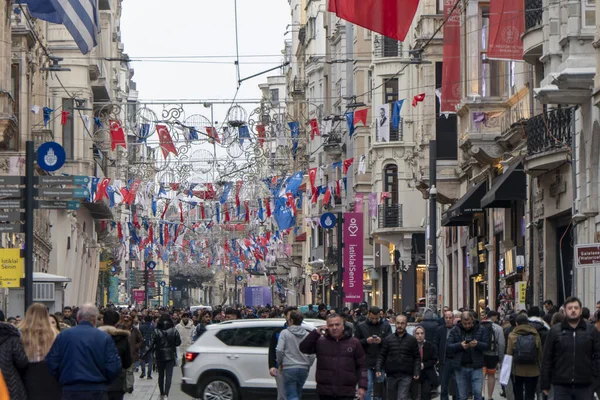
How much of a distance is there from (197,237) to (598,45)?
8393 centimetres

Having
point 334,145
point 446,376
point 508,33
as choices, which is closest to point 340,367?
point 446,376

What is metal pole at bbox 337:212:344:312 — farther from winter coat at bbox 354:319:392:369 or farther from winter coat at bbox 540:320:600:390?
winter coat at bbox 540:320:600:390

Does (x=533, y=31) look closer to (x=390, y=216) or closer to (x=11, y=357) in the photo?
(x=11, y=357)

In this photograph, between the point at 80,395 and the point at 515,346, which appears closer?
the point at 80,395

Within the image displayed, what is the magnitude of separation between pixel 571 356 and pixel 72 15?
9722 mm

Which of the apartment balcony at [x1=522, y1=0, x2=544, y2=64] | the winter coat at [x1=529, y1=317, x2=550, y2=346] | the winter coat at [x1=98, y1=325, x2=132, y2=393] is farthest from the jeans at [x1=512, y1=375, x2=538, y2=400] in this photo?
the apartment balcony at [x1=522, y1=0, x2=544, y2=64]

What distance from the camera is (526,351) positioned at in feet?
66.4

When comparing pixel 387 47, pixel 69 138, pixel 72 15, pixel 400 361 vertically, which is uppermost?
pixel 387 47

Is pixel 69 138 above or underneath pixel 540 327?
above

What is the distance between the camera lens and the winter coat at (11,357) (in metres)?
12.7

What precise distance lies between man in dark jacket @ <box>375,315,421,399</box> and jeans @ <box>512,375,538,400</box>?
1787 mm

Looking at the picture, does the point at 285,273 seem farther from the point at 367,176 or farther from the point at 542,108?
the point at 542,108

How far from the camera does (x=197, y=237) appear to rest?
108125 millimetres

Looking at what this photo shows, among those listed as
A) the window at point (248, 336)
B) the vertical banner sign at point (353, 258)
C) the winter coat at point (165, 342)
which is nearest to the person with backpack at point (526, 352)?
the window at point (248, 336)
